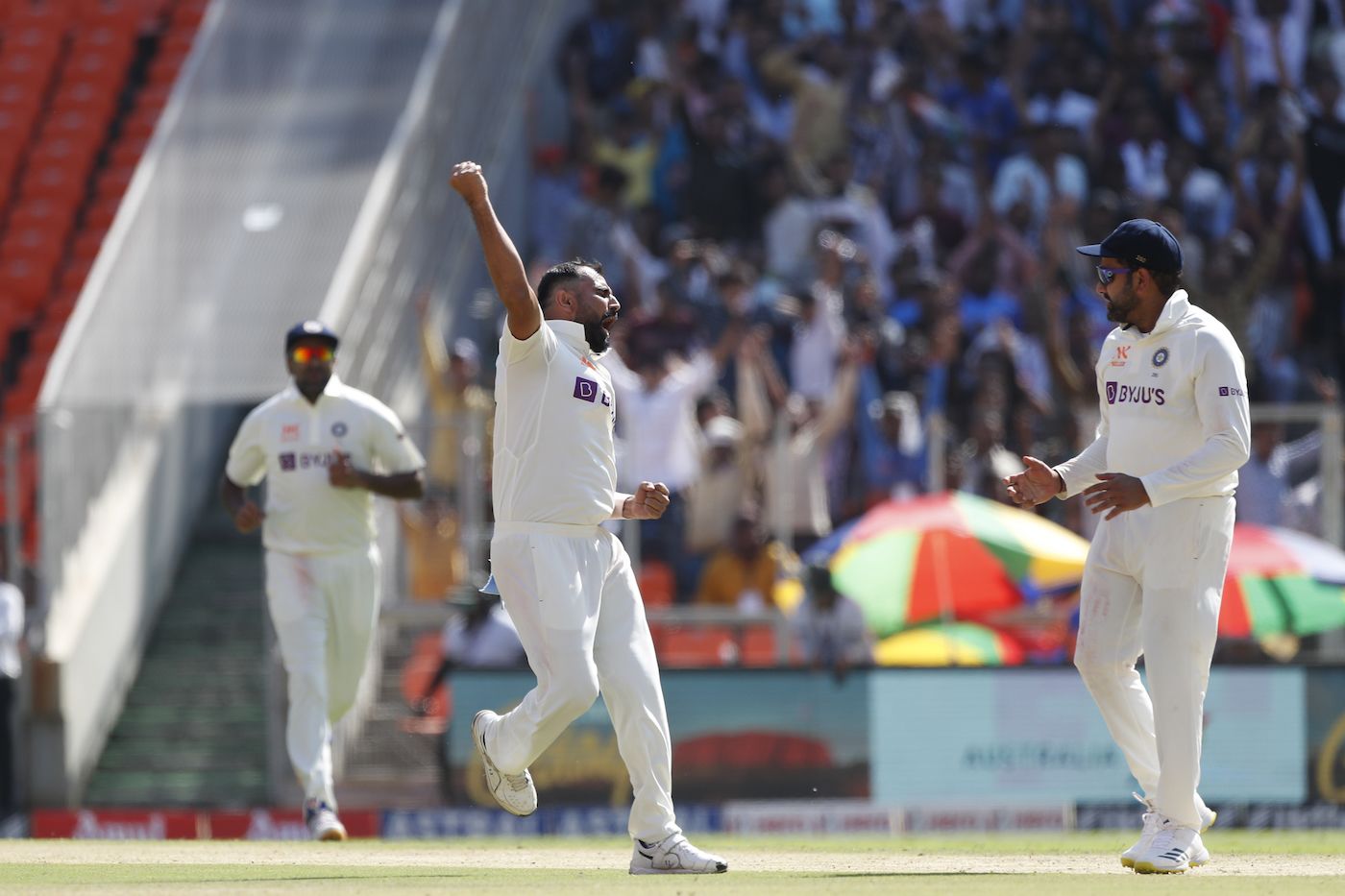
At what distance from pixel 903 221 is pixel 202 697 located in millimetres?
6541

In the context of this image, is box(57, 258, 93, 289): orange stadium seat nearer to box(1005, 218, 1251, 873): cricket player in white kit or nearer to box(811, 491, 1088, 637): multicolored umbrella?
box(811, 491, 1088, 637): multicolored umbrella

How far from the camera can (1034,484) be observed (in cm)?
850

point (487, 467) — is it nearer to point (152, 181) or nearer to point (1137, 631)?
point (152, 181)

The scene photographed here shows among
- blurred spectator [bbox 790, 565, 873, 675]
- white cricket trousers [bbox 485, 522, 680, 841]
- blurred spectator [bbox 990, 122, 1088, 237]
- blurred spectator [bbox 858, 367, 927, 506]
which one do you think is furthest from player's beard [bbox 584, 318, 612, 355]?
blurred spectator [bbox 990, 122, 1088, 237]

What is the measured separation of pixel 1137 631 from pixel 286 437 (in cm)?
446

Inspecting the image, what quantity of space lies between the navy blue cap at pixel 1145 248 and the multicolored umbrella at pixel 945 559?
257 inches

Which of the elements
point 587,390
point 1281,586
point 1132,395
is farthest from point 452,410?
point 1132,395

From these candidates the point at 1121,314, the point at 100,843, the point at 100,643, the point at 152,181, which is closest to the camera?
the point at 1121,314

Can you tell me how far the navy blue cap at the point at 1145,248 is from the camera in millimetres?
8477

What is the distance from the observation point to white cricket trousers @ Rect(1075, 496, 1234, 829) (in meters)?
8.29

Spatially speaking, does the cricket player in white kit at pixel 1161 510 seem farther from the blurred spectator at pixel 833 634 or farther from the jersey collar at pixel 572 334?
the blurred spectator at pixel 833 634

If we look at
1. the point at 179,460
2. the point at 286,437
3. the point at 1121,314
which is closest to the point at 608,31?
the point at 179,460

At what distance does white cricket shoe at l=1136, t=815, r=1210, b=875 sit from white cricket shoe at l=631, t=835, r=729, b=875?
1429 millimetres

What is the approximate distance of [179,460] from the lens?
17297 mm
